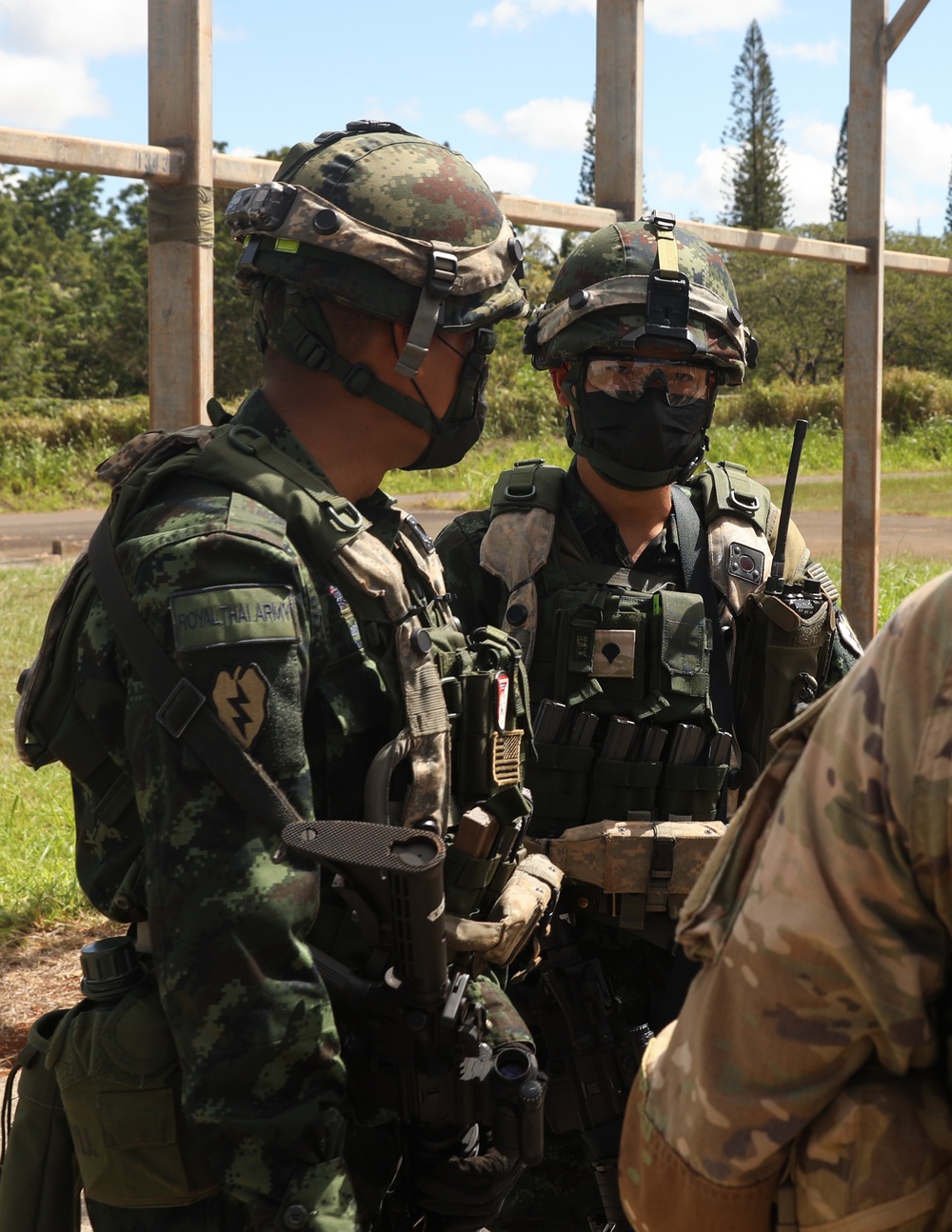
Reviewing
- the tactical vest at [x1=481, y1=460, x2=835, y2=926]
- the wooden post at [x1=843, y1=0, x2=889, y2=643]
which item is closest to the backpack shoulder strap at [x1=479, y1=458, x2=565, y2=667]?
the tactical vest at [x1=481, y1=460, x2=835, y2=926]

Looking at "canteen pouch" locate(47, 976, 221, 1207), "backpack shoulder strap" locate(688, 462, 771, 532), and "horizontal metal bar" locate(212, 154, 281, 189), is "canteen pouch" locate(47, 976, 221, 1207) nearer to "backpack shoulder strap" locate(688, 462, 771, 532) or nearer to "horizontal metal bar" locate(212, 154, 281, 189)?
"backpack shoulder strap" locate(688, 462, 771, 532)

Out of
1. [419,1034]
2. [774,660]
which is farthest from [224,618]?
[774,660]

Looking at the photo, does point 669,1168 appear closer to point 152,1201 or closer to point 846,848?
point 846,848

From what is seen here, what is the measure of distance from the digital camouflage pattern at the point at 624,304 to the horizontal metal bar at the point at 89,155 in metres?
1.00

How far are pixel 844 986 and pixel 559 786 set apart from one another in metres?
1.78

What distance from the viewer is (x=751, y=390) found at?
25578mm

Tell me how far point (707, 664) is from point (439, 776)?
1197mm

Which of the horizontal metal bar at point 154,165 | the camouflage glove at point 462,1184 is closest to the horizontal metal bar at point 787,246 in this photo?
the horizontal metal bar at point 154,165

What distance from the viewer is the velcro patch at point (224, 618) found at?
5.37 ft

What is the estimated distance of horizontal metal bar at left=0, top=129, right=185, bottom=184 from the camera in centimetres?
299

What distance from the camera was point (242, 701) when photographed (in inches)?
64.9

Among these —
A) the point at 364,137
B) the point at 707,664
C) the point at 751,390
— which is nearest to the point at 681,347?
the point at 707,664

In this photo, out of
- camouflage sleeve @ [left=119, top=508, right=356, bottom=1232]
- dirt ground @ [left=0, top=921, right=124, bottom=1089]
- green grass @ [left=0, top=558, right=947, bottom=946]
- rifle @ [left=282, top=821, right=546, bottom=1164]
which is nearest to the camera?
camouflage sleeve @ [left=119, top=508, right=356, bottom=1232]

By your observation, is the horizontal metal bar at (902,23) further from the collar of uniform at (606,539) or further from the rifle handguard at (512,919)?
the rifle handguard at (512,919)
